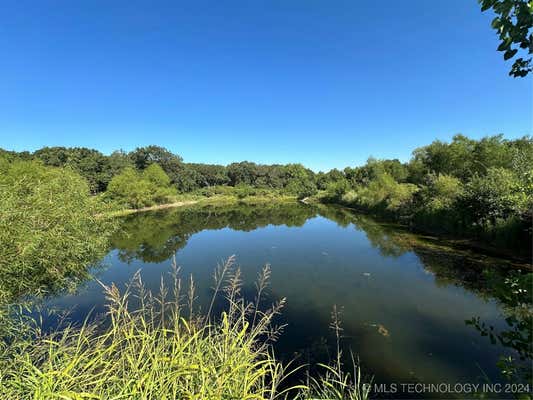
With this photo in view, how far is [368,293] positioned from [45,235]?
33.4ft

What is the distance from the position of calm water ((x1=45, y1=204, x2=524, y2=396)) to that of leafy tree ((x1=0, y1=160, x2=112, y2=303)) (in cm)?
173

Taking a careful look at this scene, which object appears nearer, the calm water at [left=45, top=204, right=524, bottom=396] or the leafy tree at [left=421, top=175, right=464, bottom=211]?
the calm water at [left=45, top=204, right=524, bottom=396]

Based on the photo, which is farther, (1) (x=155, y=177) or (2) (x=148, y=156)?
(2) (x=148, y=156)

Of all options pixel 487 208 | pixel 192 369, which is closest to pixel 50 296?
pixel 192 369

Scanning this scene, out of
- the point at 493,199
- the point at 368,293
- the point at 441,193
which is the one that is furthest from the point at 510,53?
the point at 441,193

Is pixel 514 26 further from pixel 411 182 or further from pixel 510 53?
pixel 411 182

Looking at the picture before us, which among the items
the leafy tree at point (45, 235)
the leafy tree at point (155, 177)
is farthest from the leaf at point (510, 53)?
the leafy tree at point (155, 177)

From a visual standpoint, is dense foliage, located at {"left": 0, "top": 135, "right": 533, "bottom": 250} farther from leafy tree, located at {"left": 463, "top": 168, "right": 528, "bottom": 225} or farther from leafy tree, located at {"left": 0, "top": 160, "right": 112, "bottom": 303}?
leafy tree, located at {"left": 0, "top": 160, "right": 112, "bottom": 303}

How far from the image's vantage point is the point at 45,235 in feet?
20.6

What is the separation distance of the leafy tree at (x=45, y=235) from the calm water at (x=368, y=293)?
5.68ft

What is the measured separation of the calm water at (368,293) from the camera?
17.6 feet

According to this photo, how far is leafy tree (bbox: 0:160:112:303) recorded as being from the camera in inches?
199

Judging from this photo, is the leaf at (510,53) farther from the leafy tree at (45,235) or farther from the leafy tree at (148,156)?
the leafy tree at (148,156)

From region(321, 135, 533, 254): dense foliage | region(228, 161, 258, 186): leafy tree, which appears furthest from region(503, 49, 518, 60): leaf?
region(228, 161, 258, 186): leafy tree
